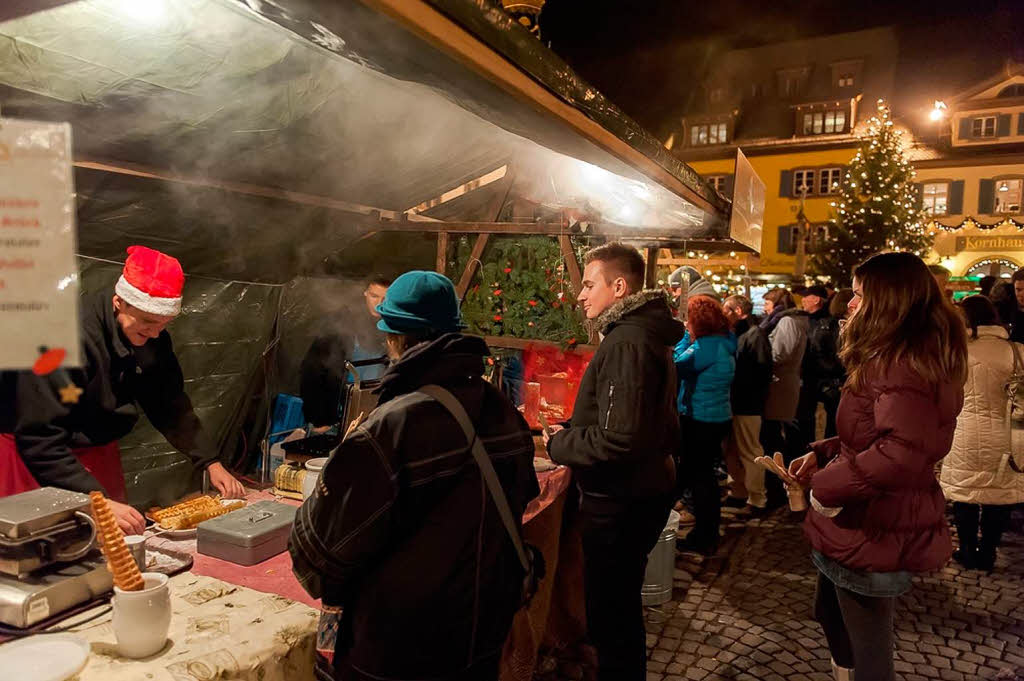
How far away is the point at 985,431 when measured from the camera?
477 cm

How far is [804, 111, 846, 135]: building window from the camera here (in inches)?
1092

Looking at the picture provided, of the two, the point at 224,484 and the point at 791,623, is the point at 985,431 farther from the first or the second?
the point at 224,484

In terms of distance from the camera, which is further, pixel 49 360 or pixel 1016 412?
pixel 1016 412

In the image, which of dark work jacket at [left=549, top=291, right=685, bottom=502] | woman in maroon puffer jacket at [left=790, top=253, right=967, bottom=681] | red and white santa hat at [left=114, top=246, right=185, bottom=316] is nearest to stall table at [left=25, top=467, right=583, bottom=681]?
red and white santa hat at [left=114, top=246, right=185, bottom=316]

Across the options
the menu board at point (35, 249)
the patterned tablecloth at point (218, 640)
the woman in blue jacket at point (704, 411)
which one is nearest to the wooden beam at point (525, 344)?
the woman in blue jacket at point (704, 411)

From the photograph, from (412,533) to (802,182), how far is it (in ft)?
99.8

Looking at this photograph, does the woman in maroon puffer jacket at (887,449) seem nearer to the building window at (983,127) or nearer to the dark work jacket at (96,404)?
the dark work jacket at (96,404)

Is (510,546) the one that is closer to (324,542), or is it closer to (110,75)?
(324,542)

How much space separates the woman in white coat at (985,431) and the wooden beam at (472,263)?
3.81 meters

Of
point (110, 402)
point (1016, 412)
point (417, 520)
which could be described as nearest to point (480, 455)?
point (417, 520)

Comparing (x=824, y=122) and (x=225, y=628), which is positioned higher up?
(x=824, y=122)

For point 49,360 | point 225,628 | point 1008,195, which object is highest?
A: point 1008,195

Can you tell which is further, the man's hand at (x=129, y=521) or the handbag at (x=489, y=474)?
the man's hand at (x=129, y=521)

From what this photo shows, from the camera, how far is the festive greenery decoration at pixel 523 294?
5.21 m
